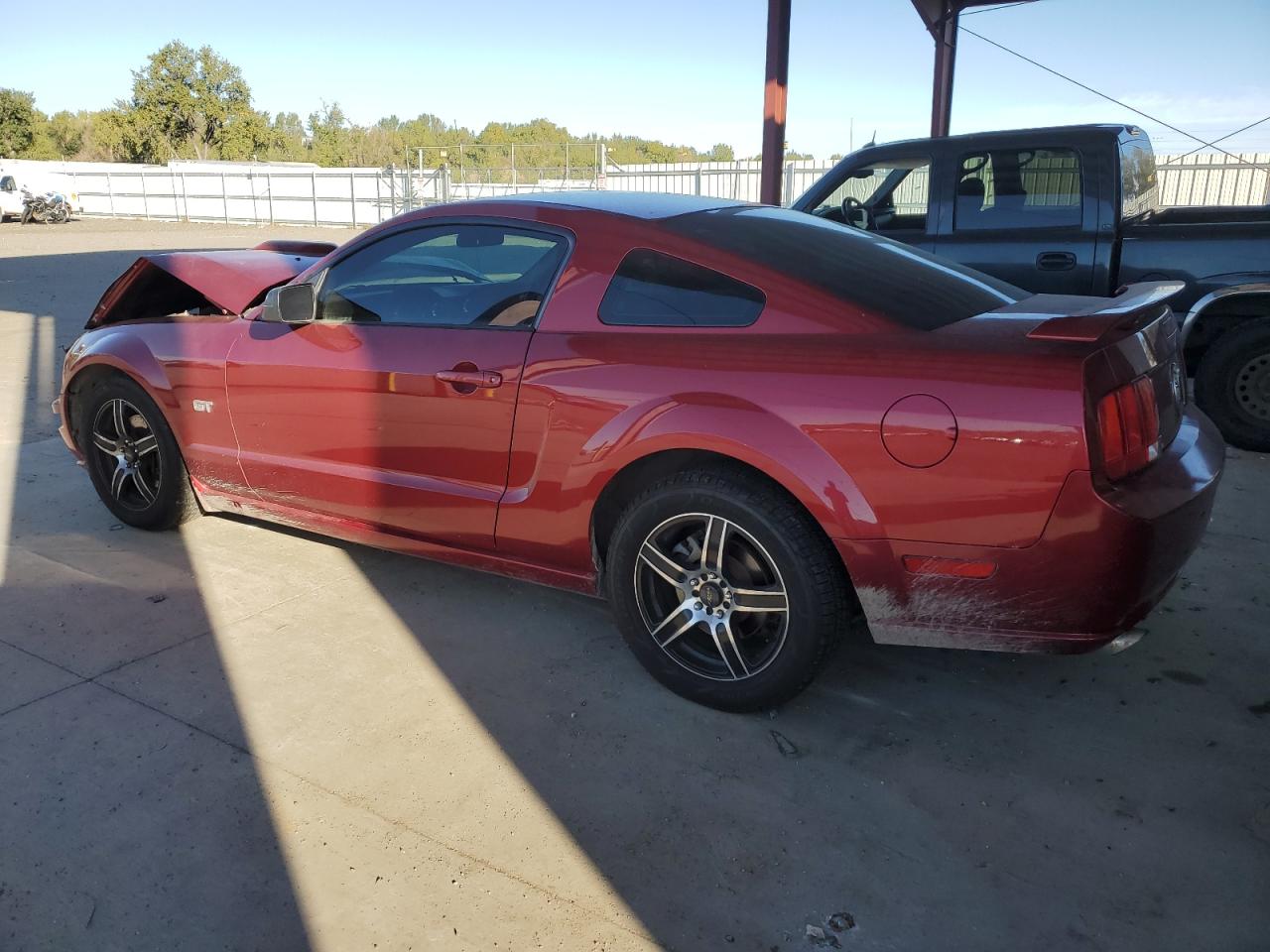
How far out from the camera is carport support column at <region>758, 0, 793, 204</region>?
33.4 feet

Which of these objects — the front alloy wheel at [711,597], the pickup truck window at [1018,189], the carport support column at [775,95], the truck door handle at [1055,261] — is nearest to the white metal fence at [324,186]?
the carport support column at [775,95]

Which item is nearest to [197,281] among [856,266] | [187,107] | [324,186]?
[856,266]

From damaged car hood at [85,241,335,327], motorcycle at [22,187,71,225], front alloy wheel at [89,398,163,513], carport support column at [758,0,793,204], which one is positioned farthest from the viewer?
motorcycle at [22,187,71,225]

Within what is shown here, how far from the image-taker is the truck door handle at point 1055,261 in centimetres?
620

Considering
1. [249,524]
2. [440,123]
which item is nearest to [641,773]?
[249,524]

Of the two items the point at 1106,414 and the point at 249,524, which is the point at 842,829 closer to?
the point at 1106,414

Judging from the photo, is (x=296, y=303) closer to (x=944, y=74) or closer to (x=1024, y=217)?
(x=1024, y=217)

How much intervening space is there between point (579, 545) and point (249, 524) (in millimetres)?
2345

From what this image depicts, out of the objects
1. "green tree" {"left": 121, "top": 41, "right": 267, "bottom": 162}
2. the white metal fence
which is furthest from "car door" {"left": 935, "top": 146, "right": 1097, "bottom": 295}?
"green tree" {"left": 121, "top": 41, "right": 267, "bottom": 162}

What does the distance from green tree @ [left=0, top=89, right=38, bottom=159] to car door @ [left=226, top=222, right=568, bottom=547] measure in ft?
231

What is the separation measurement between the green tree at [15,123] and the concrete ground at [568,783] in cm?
7064

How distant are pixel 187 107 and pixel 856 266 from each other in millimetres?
64032

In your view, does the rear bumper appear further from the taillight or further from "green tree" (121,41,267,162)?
"green tree" (121,41,267,162)

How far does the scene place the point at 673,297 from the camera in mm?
3189
